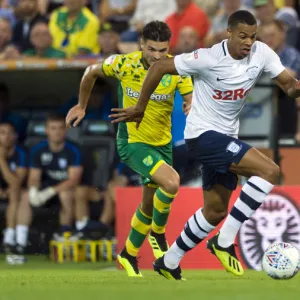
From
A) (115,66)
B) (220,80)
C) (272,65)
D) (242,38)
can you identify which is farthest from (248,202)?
(115,66)

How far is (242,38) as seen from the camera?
25.3 feet

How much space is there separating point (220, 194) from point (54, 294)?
206 cm

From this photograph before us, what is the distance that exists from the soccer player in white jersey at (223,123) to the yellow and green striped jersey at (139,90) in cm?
109

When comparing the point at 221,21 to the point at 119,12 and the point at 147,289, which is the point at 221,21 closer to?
the point at 119,12

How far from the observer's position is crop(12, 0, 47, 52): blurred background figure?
607 inches

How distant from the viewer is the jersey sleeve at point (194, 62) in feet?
25.5

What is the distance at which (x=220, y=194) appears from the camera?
7.99m

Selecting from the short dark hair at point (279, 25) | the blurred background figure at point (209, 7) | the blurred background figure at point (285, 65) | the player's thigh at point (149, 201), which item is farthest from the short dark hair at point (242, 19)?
the blurred background figure at point (209, 7)

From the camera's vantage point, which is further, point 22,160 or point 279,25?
point 22,160

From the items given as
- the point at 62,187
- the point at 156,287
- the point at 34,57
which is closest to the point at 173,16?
the point at 34,57

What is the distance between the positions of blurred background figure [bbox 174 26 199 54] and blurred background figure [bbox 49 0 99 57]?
1.50 metres

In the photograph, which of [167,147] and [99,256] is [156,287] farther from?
[99,256]

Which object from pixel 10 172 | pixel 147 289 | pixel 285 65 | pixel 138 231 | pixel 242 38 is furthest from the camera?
pixel 10 172

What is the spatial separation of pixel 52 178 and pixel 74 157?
1.51 ft
